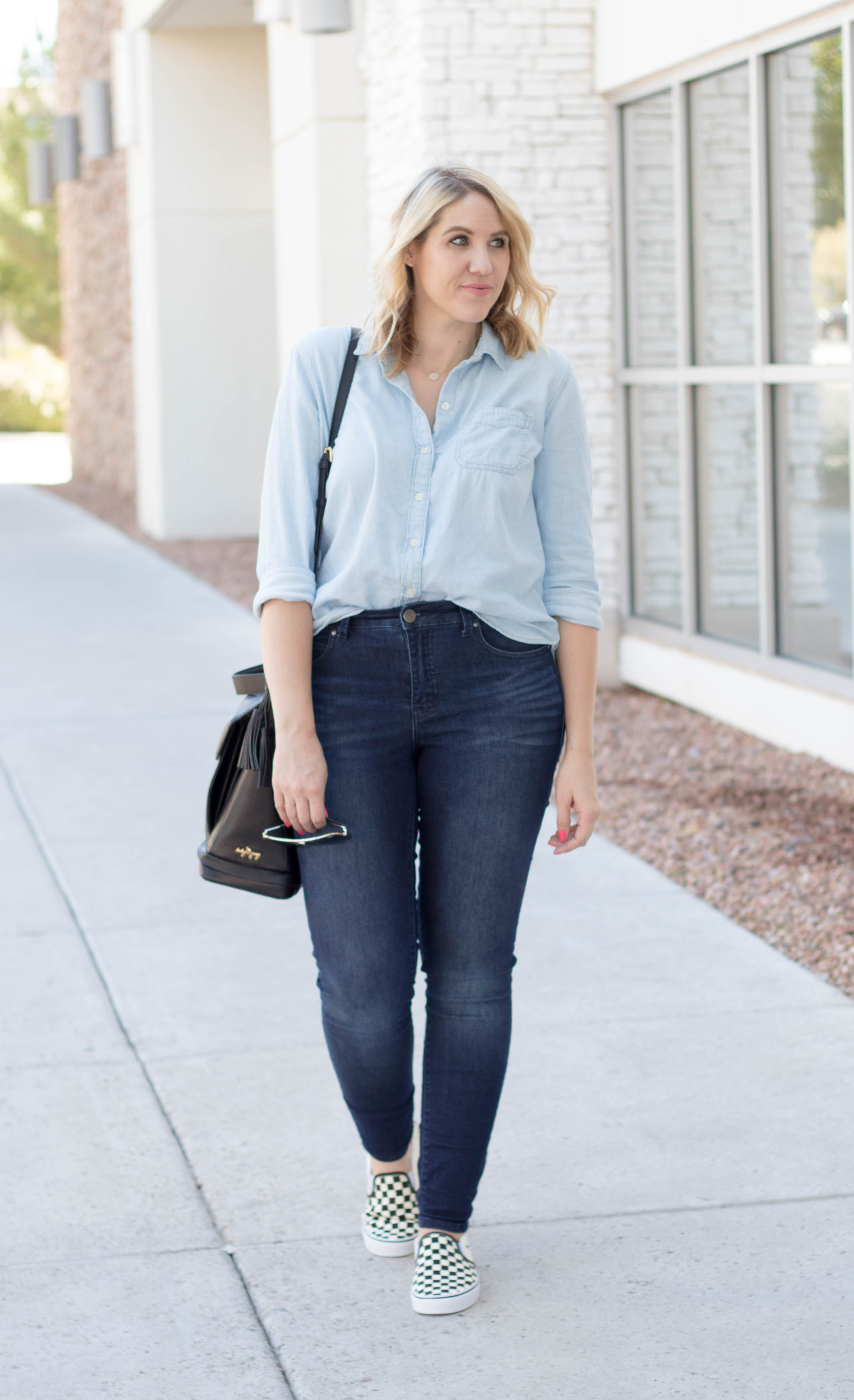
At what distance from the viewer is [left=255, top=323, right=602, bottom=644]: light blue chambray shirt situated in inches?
110

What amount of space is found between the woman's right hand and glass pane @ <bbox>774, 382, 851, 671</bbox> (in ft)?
15.3

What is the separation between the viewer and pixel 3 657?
9797 mm

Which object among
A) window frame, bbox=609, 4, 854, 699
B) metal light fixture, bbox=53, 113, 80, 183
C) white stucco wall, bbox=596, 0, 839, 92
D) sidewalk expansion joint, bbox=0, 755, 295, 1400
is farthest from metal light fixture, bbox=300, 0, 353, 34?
metal light fixture, bbox=53, 113, 80, 183

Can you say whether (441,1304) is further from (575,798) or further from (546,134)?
(546,134)

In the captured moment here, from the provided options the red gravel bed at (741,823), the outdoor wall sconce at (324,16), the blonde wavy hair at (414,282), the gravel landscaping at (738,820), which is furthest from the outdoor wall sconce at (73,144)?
the blonde wavy hair at (414,282)

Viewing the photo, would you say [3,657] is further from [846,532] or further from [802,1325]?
[802,1325]

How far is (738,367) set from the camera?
7809 mm

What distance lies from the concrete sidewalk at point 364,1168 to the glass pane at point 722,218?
2950 millimetres

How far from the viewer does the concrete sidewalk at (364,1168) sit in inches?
113

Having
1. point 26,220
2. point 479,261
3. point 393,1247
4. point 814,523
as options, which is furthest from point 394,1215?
point 26,220

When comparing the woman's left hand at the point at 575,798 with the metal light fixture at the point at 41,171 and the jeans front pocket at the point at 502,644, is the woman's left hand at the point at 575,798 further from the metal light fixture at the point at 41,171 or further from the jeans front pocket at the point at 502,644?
the metal light fixture at the point at 41,171

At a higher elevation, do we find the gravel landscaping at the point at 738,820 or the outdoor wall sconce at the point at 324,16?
the outdoor wall sconce at the point at 324,16

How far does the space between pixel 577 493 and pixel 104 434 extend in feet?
61.1

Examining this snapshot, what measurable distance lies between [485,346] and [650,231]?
602cm
